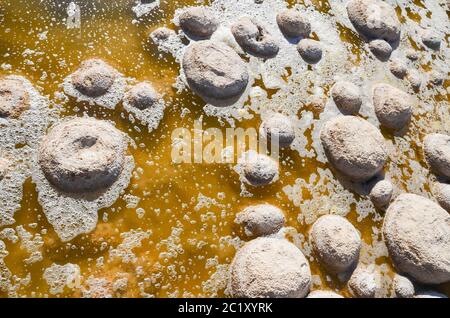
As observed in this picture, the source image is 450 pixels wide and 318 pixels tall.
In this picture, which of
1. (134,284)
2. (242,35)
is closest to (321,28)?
(242,35)

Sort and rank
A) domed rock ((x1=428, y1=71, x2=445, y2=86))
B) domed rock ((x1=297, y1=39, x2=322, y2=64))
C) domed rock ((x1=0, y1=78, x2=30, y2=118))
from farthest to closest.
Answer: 1. domed rock ((x1=428, y1=71, x2=445, y2=86))
2. domed rock ((x1=297, y1=39, x2=322, y2=64))
3. domed rock ((x1=0, y1=78, x2=30, y2=118))

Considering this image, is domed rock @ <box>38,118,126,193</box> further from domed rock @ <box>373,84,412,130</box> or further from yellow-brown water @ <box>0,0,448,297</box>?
domed rock @ <box>373,84,412,130</box>

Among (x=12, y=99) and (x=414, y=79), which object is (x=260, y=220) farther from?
(x=414, y=79)

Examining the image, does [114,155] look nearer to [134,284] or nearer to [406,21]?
[134,284]

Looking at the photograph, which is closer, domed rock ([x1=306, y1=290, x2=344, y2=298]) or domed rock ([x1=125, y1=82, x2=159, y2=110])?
domed rock ([x1=306, y1=290, x2=344, y2=298])

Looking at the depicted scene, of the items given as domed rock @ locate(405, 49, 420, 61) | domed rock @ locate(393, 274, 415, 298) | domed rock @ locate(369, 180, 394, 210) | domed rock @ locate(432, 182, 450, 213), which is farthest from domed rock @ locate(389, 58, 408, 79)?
domed rock @ locate(393, 274, 415, 298)

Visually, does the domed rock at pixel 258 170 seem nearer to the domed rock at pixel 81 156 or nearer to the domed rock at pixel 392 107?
the domed rock at pixel 81 156

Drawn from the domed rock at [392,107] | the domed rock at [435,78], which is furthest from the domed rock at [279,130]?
the domed rock at [435,78]
